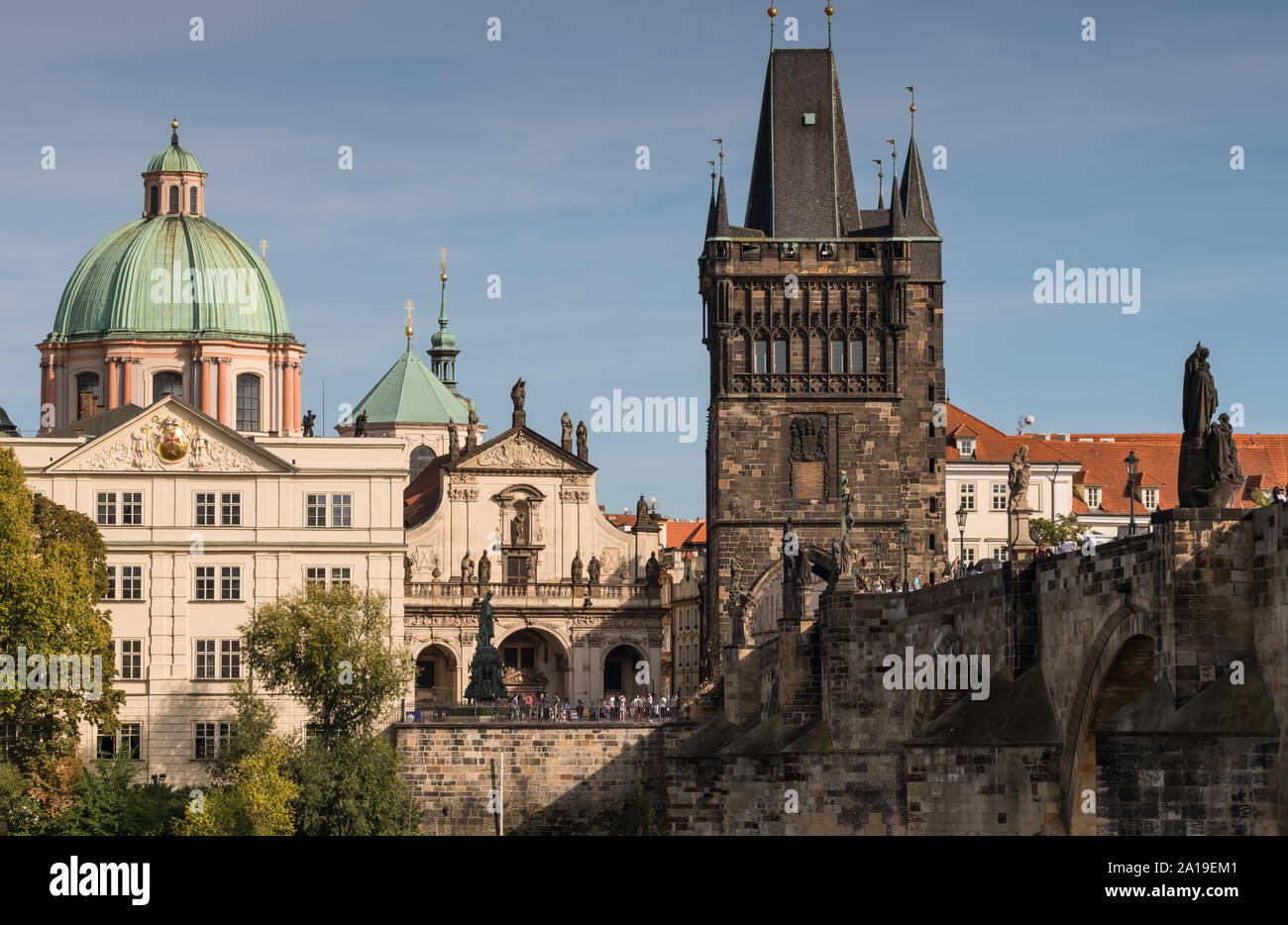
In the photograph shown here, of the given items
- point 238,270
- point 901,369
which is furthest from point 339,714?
point 238,270

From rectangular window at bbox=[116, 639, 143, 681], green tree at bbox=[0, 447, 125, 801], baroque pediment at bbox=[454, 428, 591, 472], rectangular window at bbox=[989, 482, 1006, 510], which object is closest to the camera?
green tree at bbox=[0, 447, 125, 801]

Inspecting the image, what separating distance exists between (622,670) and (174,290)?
79.3ft

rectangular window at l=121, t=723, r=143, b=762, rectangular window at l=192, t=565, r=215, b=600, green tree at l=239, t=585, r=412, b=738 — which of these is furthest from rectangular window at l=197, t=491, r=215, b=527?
rectangular window at l=121, t=723, r=143, b=762

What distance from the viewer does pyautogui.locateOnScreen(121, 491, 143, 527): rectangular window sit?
299 ft

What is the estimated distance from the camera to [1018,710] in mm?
50875

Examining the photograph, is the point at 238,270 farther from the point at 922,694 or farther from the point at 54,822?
the point at 922,694

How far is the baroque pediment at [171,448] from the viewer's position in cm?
9125

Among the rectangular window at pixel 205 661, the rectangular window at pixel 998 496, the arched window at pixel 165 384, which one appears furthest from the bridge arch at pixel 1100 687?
the arched window at pixel 165 384

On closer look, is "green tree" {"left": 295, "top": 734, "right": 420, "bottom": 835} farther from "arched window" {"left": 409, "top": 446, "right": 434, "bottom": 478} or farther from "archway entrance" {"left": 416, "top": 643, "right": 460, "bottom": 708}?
"arched window" {"left": 409, "top": 446, "right": 434, "bottom": 478}

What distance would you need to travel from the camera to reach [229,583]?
299ft

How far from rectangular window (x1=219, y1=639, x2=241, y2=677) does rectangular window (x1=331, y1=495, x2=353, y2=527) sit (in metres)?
5.41

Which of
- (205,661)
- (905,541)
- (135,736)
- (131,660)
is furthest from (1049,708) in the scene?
(131,660)

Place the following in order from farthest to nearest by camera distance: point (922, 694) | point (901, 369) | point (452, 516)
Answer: point (452, 516)
point (901, 369)
point (922, 694)

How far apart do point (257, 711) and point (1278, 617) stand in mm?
48648
